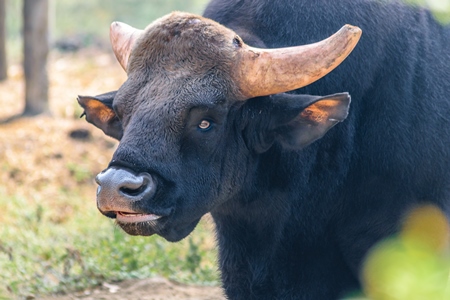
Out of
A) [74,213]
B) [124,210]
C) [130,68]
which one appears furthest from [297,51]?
[74,213]

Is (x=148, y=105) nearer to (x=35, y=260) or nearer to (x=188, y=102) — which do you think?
(x=188, y=102)

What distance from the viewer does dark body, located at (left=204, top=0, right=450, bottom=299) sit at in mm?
4520

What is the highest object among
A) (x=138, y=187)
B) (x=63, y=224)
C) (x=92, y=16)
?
(x=138, y=187)

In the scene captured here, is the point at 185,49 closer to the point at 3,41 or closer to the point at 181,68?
the point at 181,68

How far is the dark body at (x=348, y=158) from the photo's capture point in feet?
14.8

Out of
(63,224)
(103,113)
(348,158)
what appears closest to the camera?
(348,158)

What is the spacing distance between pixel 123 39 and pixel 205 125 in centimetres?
100

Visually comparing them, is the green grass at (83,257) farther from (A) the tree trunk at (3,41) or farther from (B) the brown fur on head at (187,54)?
(A) the tree trunk at (3,41)

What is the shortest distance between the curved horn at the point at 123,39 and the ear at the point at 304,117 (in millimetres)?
1016

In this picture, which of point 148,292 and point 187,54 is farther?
point 148,292

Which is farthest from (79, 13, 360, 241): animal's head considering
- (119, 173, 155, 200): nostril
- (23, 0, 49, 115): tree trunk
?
(23, 0, 49, 115): tree trunk

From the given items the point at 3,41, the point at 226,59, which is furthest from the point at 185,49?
the point at 3,41

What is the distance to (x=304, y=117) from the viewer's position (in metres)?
4.18

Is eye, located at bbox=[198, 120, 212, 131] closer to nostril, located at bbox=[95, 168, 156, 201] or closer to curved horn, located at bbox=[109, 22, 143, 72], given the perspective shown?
nostril, located at bbox=[95, 168, 156, 201]
